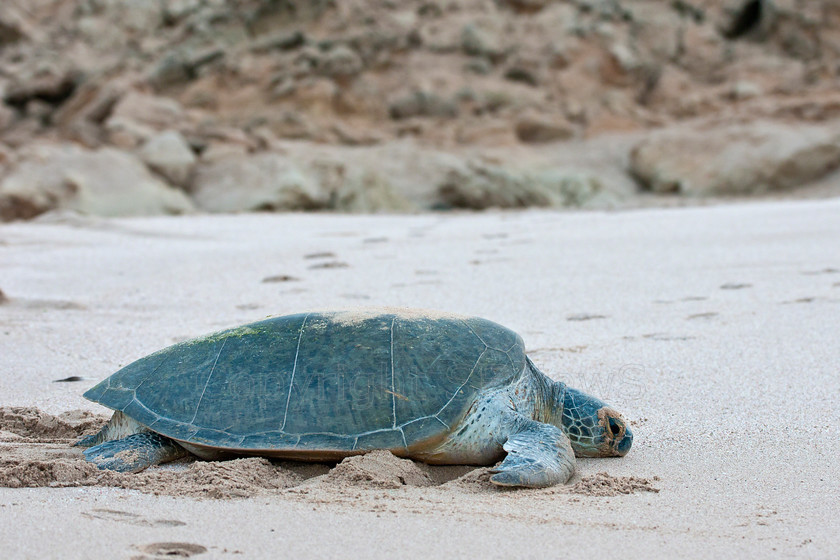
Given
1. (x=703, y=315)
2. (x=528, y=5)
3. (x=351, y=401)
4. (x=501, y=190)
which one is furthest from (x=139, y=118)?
(x=351, y=401)

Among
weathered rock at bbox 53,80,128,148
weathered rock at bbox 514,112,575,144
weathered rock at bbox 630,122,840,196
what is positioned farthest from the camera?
weathered rock at bbox 514,112,575,144

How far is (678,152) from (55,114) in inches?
405

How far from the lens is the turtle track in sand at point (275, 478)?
196 centimetres

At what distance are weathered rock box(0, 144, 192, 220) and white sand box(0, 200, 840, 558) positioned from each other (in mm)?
2031

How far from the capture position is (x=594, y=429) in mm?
2275

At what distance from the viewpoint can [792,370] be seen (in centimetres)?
290

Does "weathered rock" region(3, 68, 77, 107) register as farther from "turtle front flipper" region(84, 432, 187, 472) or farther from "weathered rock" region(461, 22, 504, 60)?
"turtle front flipper" region(84, 432, 187, 472)

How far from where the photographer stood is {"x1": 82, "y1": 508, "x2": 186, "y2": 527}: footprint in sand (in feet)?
5.56

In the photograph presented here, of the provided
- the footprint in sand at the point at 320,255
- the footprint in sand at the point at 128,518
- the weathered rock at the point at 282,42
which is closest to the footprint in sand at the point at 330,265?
the footprint in sand at the point at 320,255

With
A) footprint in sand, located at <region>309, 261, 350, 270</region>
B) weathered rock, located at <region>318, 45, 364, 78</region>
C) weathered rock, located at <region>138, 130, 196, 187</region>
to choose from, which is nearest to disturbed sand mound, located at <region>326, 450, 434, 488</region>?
footprint in sand, located at <region>309, 261, 350, 270</region>

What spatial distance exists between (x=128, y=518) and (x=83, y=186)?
27.6ft

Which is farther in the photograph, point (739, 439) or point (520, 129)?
point (520, 129)

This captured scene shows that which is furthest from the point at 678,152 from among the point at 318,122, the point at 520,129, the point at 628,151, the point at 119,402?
the point at 119,402

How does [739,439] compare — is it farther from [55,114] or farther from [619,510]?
[55,114]
